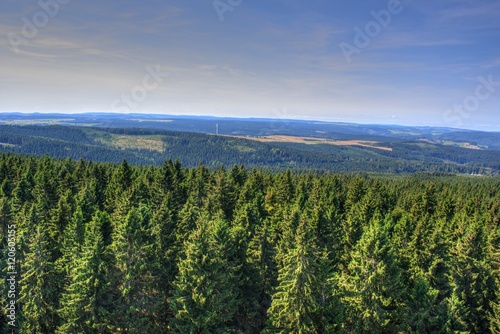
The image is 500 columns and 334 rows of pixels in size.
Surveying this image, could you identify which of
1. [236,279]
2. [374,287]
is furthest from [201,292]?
[374,287]

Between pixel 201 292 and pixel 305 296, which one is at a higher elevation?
pixel 305 296

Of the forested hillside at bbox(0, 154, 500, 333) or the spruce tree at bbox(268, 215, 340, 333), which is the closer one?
the spruce tree at bbox(268, 215, 340, 333)

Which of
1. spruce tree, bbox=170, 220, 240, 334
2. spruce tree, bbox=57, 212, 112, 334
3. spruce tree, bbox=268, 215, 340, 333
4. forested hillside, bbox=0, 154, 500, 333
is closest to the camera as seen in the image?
spruce tree, bbox=268, 215, 340, 333

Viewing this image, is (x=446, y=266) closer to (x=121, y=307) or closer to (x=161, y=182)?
(x=121, y=307)

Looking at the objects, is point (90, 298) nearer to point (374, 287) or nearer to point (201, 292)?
point (201, 292)

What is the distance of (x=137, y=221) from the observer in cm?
3011

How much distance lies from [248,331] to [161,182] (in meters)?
34.4

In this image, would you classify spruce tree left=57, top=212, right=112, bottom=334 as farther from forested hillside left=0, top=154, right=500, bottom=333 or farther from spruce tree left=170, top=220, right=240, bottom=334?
spruce tree left=170, top=220, right=240, bottom=334

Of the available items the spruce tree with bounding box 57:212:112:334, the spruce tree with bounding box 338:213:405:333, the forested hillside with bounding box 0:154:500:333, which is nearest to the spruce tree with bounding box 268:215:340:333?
the forested hillside with bounding box 0:154:500:333

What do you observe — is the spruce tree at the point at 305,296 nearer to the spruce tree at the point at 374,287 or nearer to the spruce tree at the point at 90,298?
the spruce tree at the point at 374,287

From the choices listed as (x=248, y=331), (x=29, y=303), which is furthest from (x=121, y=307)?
(x=248, y=331)

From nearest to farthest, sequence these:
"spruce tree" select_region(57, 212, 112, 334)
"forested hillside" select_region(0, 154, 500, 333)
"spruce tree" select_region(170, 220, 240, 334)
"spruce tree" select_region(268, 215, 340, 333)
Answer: "spruce tree" select_region(268, 215, 340, 333)
"spruce tree" select_region(57, 212, 112, 334)
"forested hillside" select_region(0, 154, 500, 333)
"spruce tree" select_region(170, 220, 240, 334)

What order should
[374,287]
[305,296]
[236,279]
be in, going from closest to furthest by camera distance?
[305,296] → [374,287] → [236,279]

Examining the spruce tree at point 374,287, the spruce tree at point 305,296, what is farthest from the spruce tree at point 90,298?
the spruce tree at point 374,287
